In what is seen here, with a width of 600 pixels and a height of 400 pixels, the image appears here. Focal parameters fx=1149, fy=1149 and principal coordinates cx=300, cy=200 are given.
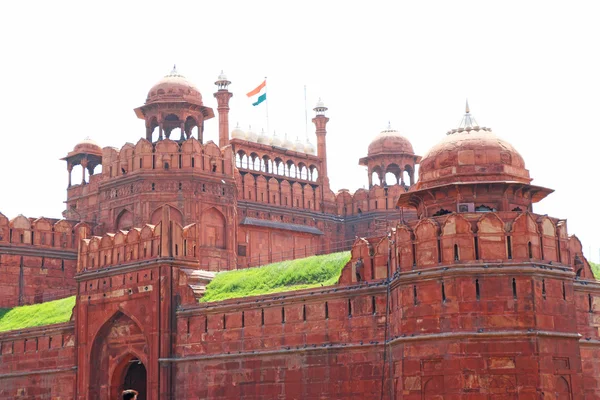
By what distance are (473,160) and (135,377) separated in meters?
14.2

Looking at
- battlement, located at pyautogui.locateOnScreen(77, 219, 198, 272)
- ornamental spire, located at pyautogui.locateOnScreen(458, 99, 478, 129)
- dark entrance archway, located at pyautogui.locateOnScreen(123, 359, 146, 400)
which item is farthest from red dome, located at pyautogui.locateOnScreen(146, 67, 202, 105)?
ornamental spire, located at pyautogui.locateOnScreen(458, 99, 478, 129)

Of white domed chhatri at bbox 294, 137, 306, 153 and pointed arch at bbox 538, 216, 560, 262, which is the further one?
white domed chhatri at bbox 294, 137, 306, 153

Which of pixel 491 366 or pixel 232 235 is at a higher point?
pixel 232 235

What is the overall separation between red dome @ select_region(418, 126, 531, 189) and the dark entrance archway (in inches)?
495

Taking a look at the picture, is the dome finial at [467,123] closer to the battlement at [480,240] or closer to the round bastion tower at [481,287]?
the round bastion tower at [481,287]

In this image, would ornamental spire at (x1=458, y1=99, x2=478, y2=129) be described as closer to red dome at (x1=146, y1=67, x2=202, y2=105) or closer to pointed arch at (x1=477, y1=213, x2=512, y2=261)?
pointed arch at (x1=477, y1=213, x2=512, y2=261)

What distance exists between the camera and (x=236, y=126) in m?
46.6

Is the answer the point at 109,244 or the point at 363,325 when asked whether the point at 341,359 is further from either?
the point at 109,244

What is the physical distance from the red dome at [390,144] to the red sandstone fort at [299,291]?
0.22ft

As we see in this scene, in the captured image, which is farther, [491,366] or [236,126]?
[236,126]

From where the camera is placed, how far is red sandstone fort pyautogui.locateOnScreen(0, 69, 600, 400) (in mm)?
24188

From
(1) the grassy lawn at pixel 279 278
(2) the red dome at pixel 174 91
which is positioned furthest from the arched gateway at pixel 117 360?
(2) the red dome at pixel 174 91

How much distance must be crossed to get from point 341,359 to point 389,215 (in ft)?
69.6

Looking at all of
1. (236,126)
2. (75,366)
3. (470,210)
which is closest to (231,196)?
(236,126)
